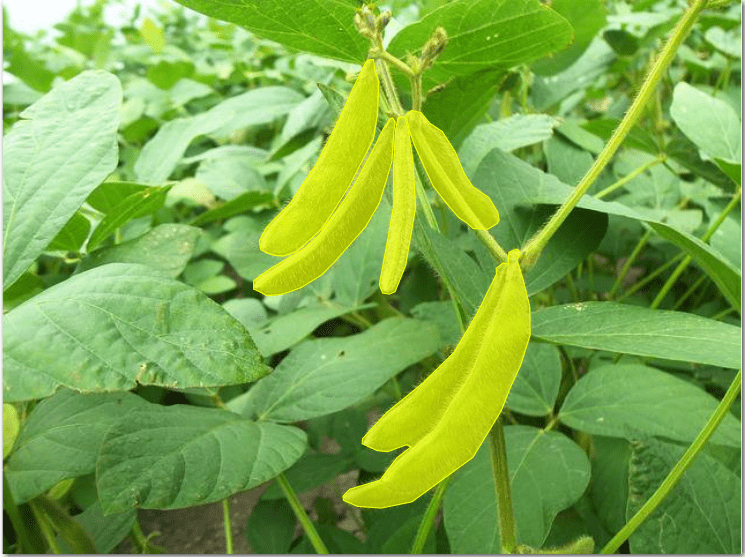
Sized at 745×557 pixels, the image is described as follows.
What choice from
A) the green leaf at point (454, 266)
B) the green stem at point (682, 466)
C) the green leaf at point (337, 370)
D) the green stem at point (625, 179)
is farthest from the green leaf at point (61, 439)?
the green stem at point (625, 179)

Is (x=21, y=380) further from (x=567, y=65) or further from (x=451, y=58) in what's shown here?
(x=567, y=65)

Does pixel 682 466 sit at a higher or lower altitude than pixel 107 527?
A: higher

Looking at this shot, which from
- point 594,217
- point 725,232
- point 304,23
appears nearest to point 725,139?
point 725,232

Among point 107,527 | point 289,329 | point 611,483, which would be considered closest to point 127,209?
point 289,329

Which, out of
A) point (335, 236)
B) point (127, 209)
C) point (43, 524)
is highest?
point (335, 236)

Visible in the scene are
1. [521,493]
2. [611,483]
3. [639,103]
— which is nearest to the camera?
[639,103]

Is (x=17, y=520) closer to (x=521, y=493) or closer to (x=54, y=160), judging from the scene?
(x=54, y=160)

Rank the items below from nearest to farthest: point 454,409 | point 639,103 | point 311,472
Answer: point 454,409, point 639,103, point 311,472
